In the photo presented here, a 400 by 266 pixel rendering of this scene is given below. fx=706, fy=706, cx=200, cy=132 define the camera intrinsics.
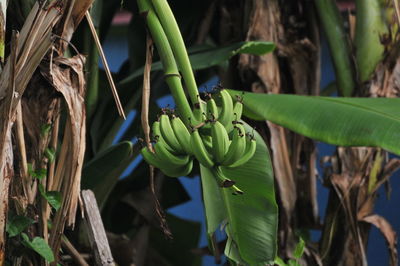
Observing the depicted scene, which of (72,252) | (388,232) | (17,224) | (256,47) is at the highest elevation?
(256,47)

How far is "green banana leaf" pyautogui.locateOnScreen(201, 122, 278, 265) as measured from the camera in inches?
44.9

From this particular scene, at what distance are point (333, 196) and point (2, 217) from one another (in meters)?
0.85

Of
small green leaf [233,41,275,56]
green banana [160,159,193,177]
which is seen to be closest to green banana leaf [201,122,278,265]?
green banana [160,159,193,177]

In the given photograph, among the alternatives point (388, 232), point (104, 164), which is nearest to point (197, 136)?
point (104, 164)

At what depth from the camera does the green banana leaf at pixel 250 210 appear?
1140 mm

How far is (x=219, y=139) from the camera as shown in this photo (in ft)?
3.10

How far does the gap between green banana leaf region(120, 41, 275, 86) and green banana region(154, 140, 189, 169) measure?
1.66ft

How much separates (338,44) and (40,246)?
0.92 meters

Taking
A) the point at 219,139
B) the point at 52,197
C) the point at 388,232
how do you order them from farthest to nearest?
1. the point at 388,232
2. the point at 52,197
3. the point at 219,139

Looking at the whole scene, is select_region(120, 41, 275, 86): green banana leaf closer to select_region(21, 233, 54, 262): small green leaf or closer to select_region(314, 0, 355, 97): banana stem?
select_region(314, 0, 355, 97): banana stem

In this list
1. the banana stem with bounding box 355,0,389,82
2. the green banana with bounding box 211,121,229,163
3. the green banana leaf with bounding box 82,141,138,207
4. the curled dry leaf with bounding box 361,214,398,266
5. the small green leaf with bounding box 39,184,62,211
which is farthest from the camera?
the banana stem with bounding box 355,0,389,82

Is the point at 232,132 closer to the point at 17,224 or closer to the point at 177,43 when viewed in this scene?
the point at 177,43

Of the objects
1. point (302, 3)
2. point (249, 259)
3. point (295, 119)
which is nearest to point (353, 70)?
point (302, 3)

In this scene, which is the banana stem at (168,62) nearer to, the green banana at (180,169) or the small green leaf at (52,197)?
the green banana at (180,169)
